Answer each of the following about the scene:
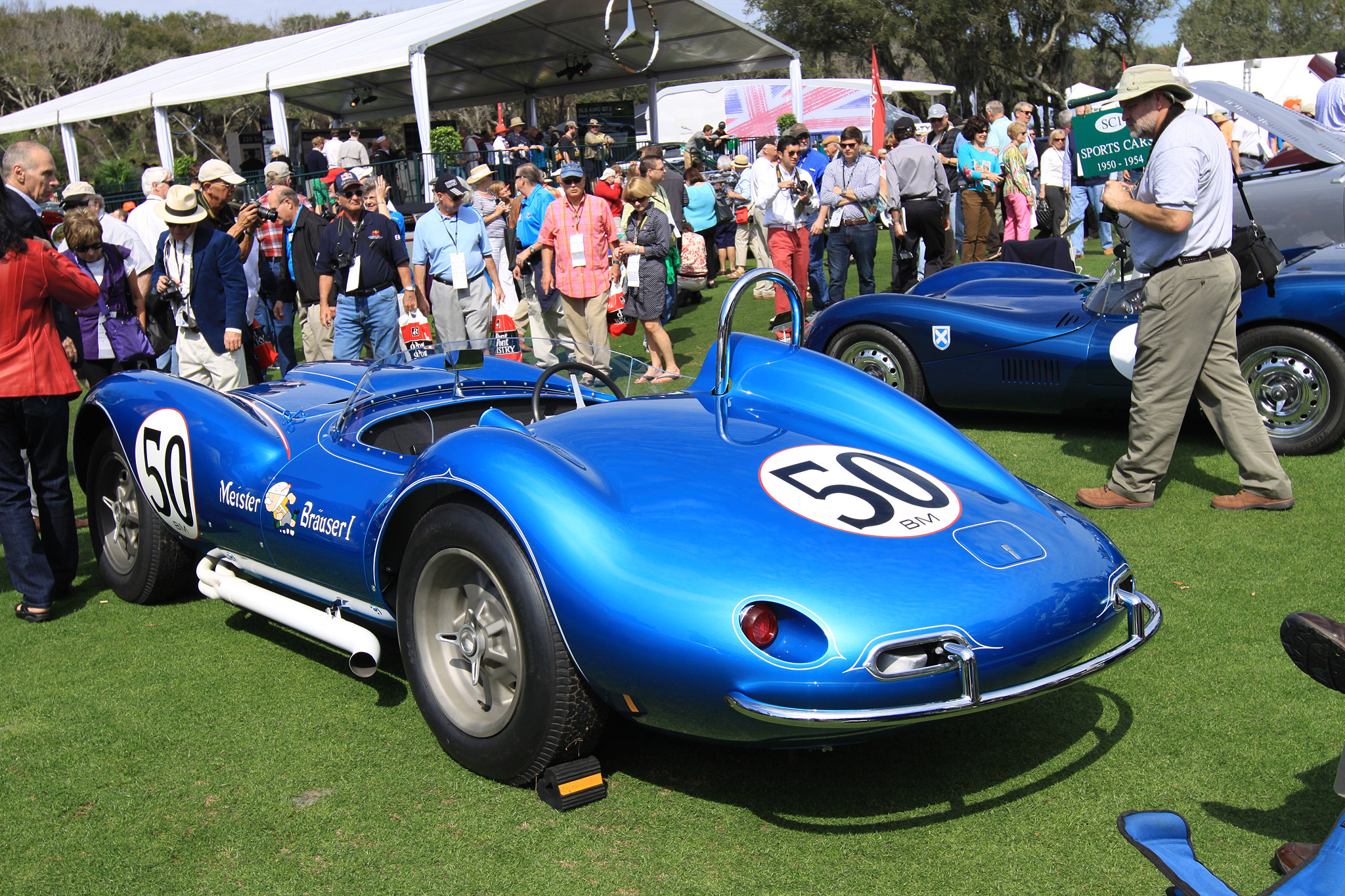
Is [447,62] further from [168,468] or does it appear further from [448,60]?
[168,468]

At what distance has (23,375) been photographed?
14.2ft

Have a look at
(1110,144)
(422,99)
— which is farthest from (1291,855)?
(422,99)

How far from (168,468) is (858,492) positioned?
275cm

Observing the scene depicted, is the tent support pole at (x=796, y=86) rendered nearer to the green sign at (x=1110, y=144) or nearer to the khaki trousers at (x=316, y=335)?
the green sign at (x=1110, y=144)

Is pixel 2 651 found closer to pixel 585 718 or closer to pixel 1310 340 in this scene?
pixel 585 718

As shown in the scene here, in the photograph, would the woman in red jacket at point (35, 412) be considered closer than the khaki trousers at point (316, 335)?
Yes

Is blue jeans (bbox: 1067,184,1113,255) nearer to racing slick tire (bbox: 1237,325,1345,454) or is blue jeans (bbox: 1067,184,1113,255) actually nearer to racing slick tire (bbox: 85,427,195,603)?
racing slick tire (bbox: 1237,325,1345,454)

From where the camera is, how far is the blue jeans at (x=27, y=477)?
4434 mm

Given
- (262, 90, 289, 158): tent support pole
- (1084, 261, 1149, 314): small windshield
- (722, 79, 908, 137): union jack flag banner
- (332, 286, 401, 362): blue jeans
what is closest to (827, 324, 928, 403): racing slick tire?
(1084, 261, 1149, 314): small windshield

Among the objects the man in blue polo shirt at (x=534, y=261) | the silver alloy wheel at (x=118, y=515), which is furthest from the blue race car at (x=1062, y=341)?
the silver alloy wheel at (x=118, y=515)

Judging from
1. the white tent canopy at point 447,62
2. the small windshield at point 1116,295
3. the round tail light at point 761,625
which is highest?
the white tent canopy at point 447,62

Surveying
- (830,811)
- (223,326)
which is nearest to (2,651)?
(223,326)

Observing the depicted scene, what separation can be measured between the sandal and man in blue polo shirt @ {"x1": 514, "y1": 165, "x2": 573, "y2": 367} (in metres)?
3.90

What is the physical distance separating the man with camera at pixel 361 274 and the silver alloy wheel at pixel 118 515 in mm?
2818
